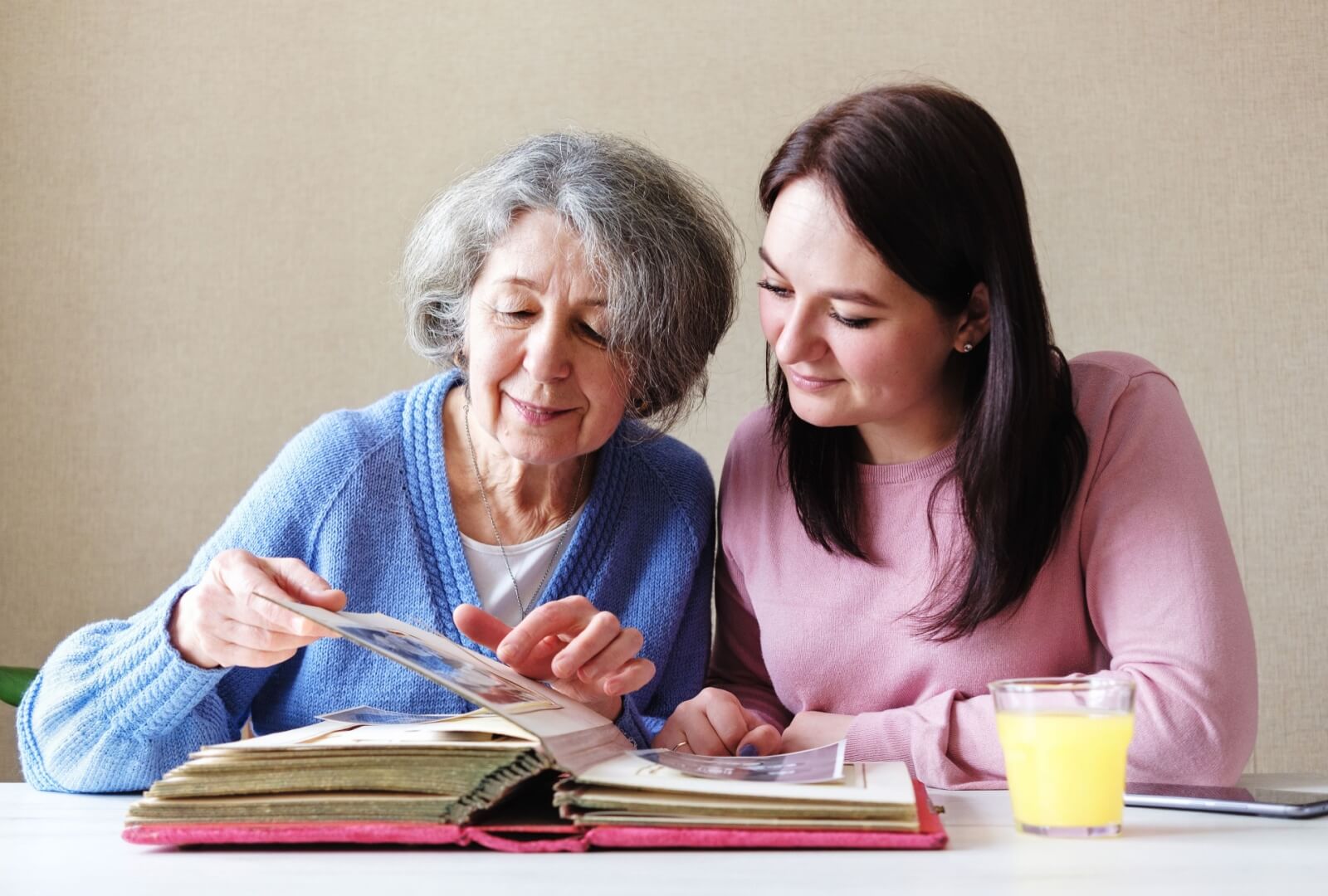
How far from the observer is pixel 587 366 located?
4.58 feet

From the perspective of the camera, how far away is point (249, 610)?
101cm

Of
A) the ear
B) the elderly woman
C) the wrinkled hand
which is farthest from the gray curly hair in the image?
the wrinkled hand

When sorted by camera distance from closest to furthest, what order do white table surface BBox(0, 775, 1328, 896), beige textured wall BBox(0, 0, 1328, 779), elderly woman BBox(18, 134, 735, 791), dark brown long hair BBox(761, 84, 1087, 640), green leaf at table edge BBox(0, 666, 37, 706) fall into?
white table surface BBox(0, 775, 1328, 896) → dark brown long hair BBox(761, 84, 1087, 640) → elderly woman BBox(18, 134, 735, 791) → green leaf at table edge BBox(0, 666, 37, 706) → beige textured wall BBox(0, 0, 1328, 779)

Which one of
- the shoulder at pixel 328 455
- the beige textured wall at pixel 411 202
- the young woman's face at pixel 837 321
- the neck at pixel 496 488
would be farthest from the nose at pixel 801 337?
the beige textured wall at pixel 411 202

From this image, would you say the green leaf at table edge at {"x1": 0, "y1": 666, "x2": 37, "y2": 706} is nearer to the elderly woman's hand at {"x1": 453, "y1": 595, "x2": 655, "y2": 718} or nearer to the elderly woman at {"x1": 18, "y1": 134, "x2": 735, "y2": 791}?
the elderly woman at {"x1": 18, "y1": 134, "x2": 735, "y2": 791}

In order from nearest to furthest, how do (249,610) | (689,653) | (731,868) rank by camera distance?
(731,868) < (249,610) < (689,653)

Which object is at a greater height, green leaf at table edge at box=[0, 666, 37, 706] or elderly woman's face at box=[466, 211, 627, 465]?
elderly woman's face at box=[466, 211, 627, 465]

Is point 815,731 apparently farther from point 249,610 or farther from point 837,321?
point 249,610

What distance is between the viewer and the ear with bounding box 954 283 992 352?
4.27 feet

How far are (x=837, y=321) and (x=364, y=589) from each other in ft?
2.02

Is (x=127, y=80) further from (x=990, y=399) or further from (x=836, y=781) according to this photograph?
(x=836, y=781)

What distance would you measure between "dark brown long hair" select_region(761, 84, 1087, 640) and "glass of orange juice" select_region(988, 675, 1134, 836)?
1.52ft

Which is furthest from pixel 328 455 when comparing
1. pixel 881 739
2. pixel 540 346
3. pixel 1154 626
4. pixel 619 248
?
pixel 1154 626

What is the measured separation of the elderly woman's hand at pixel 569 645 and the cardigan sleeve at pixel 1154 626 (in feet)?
0.96
